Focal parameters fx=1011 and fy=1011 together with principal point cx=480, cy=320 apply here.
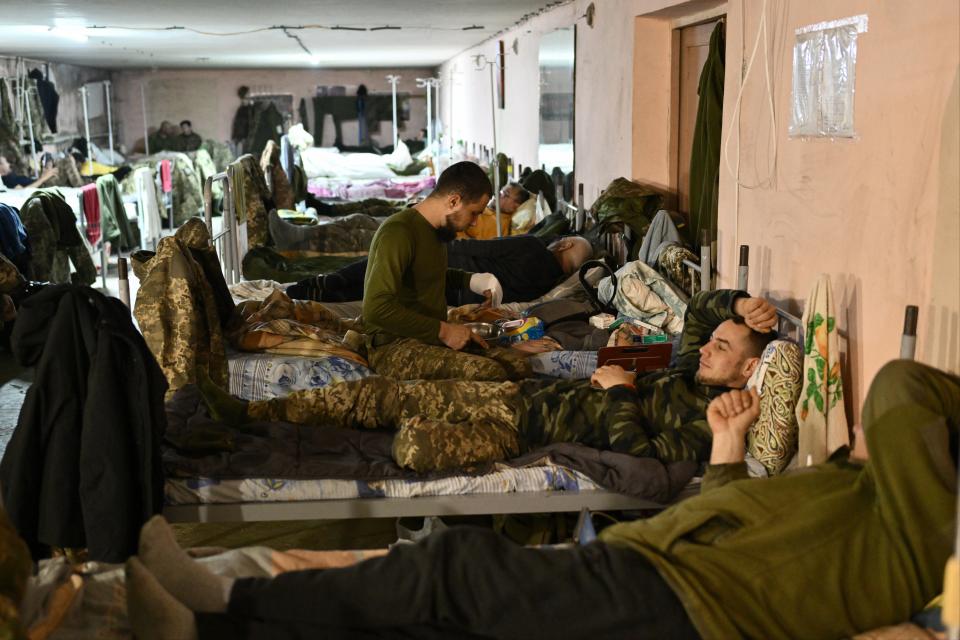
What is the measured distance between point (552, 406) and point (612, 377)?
0.66ft

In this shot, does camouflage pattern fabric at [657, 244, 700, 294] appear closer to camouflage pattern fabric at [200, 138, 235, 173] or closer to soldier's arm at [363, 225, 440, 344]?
soldier's arm at [363, 225, 440, 344]

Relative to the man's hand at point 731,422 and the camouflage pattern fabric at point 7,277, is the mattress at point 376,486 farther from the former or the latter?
the camouflage pattern fabric at point 7,277

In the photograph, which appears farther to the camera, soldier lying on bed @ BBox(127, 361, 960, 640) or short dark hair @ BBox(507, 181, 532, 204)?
short dark hair @ BBox(507, 181, 532, 204)

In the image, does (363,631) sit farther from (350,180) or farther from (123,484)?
(350,180)

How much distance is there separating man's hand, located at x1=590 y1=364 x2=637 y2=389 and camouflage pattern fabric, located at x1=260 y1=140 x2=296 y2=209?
214 inches

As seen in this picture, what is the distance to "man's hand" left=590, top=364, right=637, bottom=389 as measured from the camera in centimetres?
298

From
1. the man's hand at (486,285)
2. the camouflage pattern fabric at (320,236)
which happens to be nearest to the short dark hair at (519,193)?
the camouflage pattern fabric at (320,236)

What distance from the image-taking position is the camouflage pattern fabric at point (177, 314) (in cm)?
328

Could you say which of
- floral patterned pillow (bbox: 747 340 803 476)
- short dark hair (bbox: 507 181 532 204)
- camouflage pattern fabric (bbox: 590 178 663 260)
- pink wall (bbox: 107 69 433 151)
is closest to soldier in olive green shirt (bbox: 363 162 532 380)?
floral patterned pillow (bbox: 747 340 803 476)

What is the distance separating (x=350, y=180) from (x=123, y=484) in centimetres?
946

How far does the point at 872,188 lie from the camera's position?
2.67m

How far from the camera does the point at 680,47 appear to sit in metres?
5.34

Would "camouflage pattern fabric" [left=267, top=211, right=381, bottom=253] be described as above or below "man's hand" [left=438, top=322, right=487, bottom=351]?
above

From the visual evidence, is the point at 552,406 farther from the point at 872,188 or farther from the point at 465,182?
the point at 872,188
